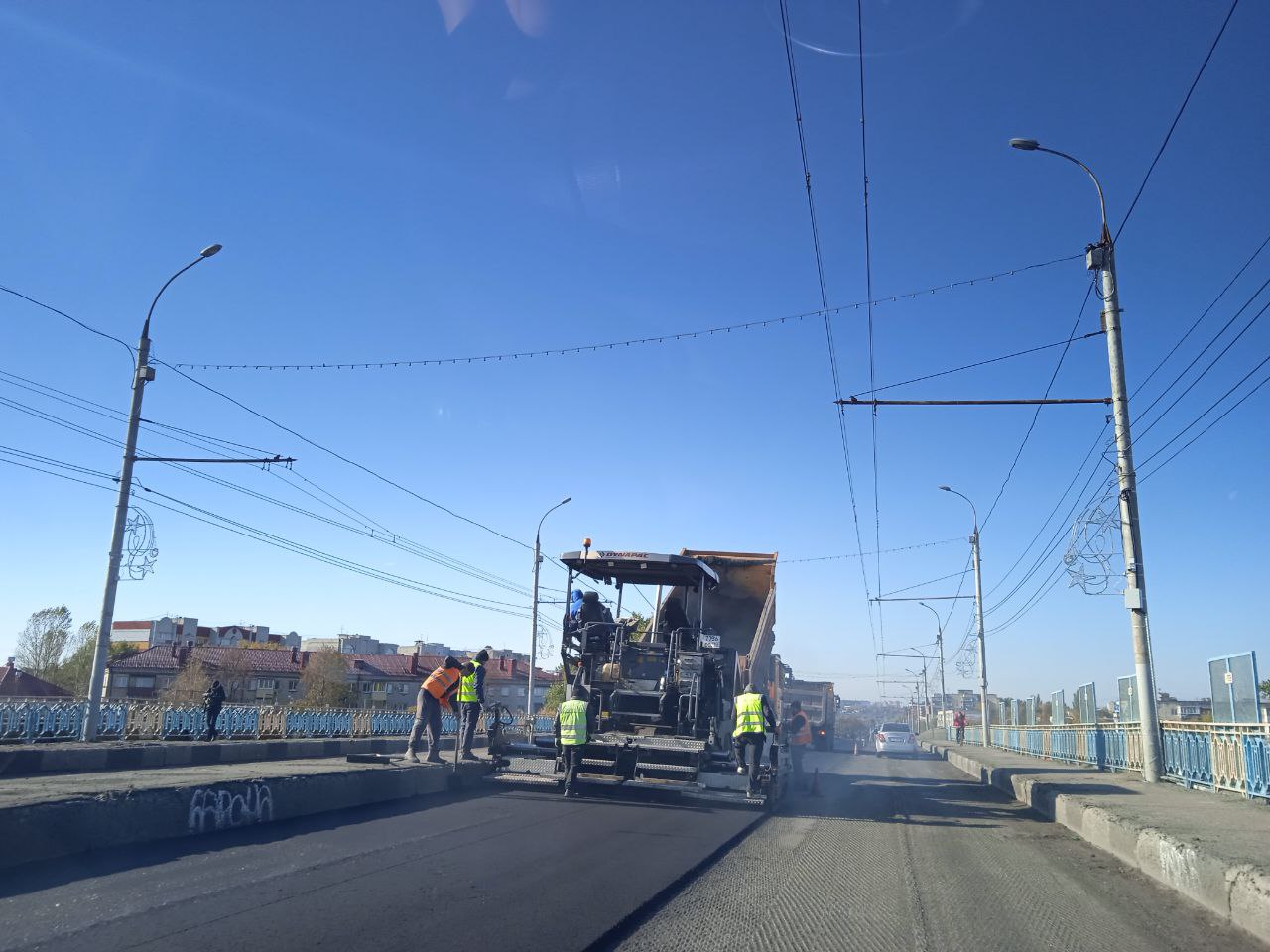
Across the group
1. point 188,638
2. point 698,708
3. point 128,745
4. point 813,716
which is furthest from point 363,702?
point 698,708

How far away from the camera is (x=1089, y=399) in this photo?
14047mm

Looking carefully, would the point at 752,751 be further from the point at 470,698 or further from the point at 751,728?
the point at 470,698

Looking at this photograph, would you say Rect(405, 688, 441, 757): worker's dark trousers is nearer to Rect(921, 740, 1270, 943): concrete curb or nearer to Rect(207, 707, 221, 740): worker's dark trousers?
Rect(921, 740, 1270, 943): concrete curb

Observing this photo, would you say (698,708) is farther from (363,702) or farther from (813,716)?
(363,702)

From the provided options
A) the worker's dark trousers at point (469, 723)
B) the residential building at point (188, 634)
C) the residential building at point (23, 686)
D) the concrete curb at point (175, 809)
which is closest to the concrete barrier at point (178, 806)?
the concrete curb at point (175, 809)

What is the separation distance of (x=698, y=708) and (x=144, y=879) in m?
7.58

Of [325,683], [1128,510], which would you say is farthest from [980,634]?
[325,683]

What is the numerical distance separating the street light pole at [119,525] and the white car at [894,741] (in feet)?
93.5

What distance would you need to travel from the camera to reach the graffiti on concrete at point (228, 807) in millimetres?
8008

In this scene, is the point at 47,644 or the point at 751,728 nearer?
the point at 751,728

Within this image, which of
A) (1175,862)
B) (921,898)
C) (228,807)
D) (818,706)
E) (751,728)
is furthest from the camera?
(818,706)

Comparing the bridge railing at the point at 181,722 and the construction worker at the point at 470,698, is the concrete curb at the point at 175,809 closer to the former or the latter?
the construction worker at the point at 470,698

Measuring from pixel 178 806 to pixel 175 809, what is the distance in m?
0.04

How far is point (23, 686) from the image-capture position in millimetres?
52188
